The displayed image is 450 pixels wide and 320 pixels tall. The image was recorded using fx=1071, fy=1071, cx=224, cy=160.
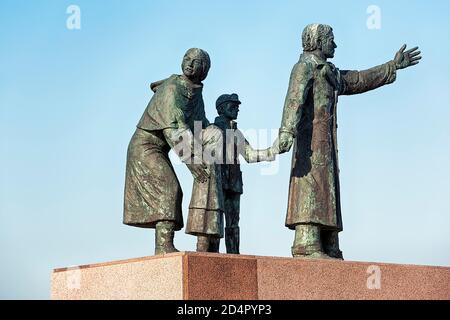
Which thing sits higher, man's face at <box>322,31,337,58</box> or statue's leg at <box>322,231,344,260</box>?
man's face at <box>322,31,337,58</box>

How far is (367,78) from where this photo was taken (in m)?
14.3

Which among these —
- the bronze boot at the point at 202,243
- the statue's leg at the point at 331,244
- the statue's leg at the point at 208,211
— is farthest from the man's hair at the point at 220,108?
the bronze boot at the point at 202,243

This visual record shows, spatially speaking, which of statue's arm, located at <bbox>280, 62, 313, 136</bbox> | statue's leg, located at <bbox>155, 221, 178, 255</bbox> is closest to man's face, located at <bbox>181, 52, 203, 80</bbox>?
statue's arm, located at <bbox>280, 62, 313, 136</bbox>

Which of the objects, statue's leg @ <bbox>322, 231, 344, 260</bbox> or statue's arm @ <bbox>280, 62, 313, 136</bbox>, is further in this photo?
statue's leg @ <bbox>322, 231, 344, 260</bbox>

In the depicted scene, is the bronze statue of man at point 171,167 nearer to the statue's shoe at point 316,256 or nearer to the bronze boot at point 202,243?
the bronze boot at point 202,243

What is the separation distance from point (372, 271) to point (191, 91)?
3067 millimetres

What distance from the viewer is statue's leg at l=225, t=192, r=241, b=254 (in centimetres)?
1412

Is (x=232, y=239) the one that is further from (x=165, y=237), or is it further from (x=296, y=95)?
(x=296, y=95)

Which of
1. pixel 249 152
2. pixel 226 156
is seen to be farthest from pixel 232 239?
pixel 249 152

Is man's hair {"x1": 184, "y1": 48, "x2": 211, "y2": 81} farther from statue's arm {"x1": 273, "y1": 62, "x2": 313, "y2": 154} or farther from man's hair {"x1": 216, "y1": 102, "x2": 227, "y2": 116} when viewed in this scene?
man's hair {"x1": 216, "y1": 102, "x2": 227, "y2": 116}

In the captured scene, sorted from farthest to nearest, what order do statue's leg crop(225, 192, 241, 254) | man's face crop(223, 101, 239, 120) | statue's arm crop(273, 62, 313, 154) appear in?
man's face crop(223, 101, 239, 120), statue's leg crop(225, 192, 241, 254), statue's arm crop(273, 62, 313, 154)

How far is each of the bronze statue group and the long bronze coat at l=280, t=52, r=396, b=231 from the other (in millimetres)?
12

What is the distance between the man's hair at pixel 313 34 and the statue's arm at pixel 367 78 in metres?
0.66
